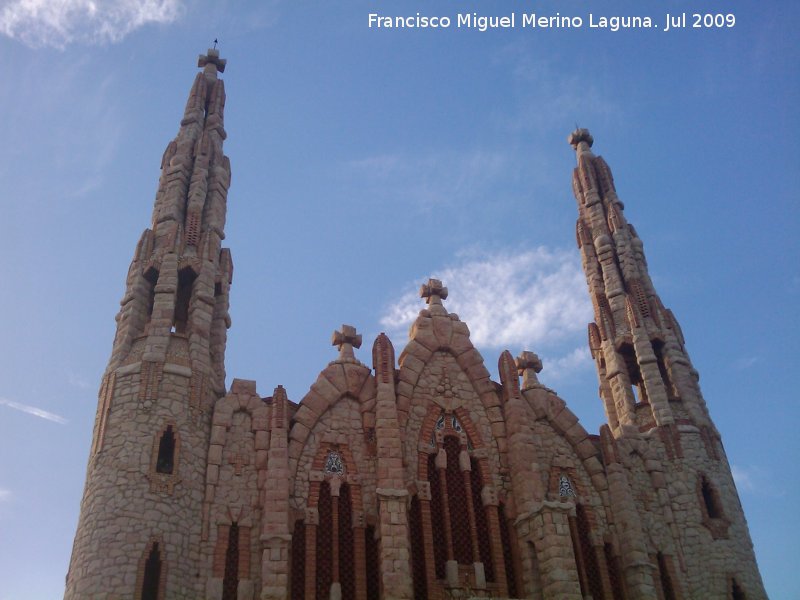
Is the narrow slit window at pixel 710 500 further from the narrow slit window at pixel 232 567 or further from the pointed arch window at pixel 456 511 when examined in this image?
the narrow slit window at pixel 232 567

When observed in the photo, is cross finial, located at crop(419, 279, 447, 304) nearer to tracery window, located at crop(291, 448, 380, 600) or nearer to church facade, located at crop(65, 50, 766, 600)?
church facade, located at crop(65, 50, 766, 600)

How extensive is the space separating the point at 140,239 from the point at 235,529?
9.48 meters

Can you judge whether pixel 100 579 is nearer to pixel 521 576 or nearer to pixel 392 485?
pixel 392 485

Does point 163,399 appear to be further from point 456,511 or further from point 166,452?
point 456,511

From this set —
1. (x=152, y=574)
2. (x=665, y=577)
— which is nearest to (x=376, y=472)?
(x=152, y=574)

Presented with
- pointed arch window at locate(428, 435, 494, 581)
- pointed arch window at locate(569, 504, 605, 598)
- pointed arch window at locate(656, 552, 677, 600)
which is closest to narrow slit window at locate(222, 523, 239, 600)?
pointed arch window at locate(428, 435, 494, 581)

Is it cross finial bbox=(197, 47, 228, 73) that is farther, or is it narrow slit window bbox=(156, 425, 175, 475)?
cross finial bbox=(197, 47, 228, 73)

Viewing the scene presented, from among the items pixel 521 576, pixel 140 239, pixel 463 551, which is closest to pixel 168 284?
pixel 140 239

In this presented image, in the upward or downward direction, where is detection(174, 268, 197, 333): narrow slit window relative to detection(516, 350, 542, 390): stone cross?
upward

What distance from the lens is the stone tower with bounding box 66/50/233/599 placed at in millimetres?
18016

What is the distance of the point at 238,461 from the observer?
20484 mm

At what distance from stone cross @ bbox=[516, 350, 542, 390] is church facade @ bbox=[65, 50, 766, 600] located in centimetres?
5

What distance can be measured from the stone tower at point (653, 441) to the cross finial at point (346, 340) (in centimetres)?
736

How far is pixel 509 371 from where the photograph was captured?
24.0 meters
